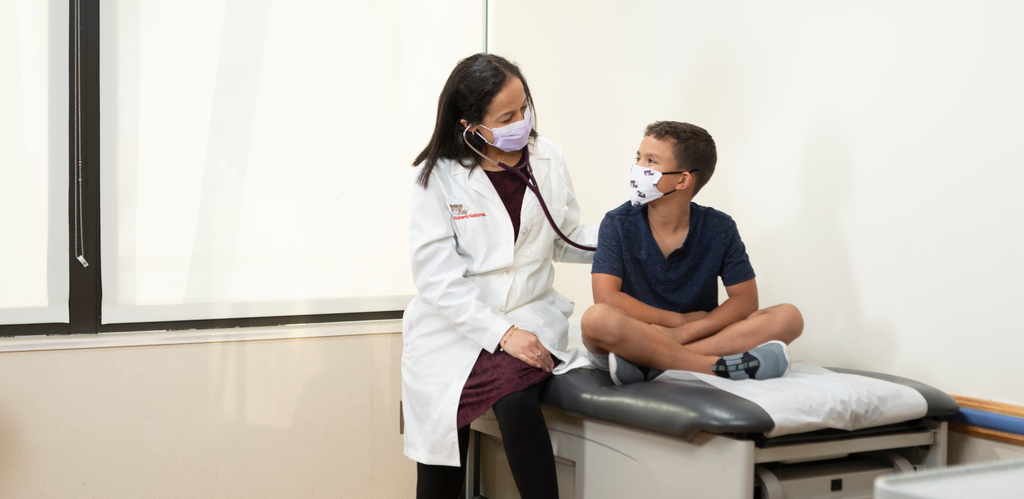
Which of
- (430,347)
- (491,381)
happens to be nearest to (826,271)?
(491,381)

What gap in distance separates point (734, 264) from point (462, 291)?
62cm

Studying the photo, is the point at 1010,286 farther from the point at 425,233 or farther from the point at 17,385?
the point at 17,385

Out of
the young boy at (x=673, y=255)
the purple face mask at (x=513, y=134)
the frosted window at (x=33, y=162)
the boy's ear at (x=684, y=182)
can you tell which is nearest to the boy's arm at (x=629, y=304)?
the young boy at (x=673, y=255)

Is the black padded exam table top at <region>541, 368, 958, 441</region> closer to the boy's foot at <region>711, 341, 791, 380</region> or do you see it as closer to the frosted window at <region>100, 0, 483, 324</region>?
the boy's foot at <region>711, 341, 791, 380</region>

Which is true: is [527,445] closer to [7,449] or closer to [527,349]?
[527,349]

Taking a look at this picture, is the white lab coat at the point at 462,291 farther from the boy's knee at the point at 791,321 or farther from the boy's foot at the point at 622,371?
the boy's knee at the point at 791,321

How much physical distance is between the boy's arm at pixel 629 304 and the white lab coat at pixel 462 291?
0.51ft

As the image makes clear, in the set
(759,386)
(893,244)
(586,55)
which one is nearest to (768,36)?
(893,244)

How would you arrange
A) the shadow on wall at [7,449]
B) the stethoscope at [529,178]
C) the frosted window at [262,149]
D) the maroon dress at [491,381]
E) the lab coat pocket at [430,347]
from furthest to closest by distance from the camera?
the frosted window at [262,149]
the shadow on wall at [7,449]
the stethoscope at [529,178]
the lab coat pocket at [430,347]
the maroon dress at [491,381]

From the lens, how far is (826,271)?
1596 millimetres

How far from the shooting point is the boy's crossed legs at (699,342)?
1.28 m

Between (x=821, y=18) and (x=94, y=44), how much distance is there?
6.57 feet

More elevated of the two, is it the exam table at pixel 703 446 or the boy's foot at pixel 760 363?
the boy's foot at pixel 760 363

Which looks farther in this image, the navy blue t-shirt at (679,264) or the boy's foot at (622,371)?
the navy blue t-shirt at (679,264)
